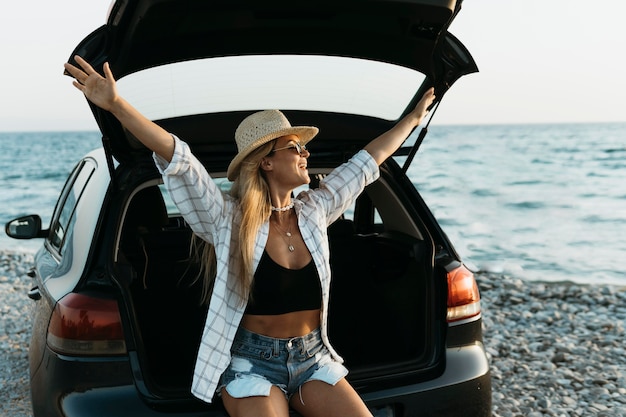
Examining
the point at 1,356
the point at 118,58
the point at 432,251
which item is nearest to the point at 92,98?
the point at 118,58

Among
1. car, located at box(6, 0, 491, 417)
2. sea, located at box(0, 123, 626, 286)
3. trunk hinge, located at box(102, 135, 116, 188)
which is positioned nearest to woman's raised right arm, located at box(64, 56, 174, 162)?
car, located at box(6, 0, 491, 417)

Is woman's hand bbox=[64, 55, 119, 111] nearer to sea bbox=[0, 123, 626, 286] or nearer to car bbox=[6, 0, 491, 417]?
car bbox=[6, 0, 491, 417]

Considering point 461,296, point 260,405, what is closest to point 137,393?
point 260,405

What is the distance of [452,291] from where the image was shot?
301 cm

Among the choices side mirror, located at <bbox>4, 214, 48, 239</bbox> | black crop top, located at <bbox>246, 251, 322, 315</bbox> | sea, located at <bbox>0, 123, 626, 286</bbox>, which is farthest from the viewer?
sea, located at <bbox>0, 123, 626, 286</bbox>

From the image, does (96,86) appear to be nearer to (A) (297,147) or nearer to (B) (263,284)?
(A) (297,147)

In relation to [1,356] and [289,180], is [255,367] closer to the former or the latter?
[289,180]

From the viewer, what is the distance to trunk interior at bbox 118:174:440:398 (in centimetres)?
329

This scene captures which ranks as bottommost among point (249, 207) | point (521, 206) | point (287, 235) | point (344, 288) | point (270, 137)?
point (521, 206)

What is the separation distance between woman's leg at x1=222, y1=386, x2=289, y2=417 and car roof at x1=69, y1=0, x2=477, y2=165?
1.14 m

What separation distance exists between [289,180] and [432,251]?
0.81 metres

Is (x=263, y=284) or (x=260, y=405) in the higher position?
(x=263, y=284)

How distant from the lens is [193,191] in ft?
7.98

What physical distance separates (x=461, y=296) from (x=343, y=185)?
27.2 inches
